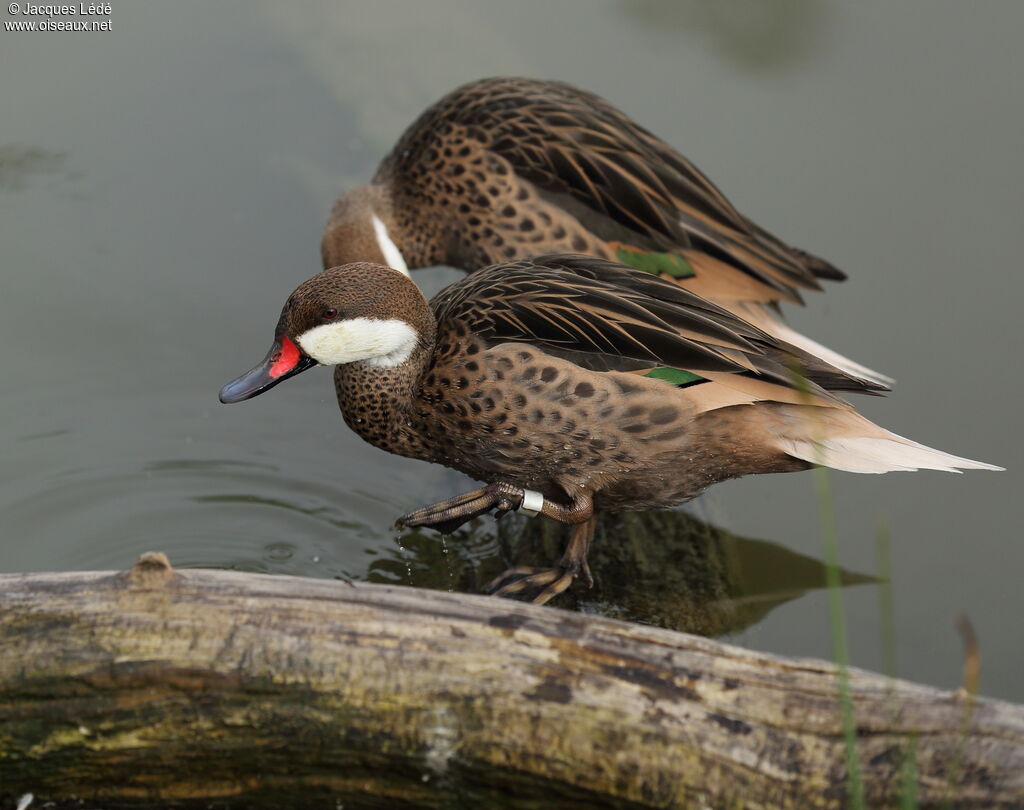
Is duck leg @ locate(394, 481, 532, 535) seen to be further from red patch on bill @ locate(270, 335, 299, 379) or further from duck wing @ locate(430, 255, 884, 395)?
red patch on bill @ locate(270, 335, 299, 379)

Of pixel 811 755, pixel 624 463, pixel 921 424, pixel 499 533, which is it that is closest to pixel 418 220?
pixel 499 533

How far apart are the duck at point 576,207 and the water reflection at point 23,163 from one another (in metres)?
1.83

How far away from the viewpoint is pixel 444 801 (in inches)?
107

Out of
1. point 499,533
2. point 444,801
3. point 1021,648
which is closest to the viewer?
point 444,801

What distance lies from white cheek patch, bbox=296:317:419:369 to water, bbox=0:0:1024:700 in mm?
733

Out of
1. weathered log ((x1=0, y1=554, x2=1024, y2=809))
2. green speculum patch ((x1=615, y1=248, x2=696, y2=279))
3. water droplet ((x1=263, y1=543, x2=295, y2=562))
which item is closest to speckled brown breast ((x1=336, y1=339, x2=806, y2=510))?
water droplet ((x1=263, y1=543, x2=295, y2=562))

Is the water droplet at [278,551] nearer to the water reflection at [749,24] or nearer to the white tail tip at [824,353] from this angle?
the white tail tip at [824,353]

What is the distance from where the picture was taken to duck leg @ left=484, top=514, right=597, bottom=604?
3822 mm

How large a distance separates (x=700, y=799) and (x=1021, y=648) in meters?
1.60

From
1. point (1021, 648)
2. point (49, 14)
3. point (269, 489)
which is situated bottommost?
point (269, 489)

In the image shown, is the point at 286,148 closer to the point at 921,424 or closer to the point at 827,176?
the point at 827,176

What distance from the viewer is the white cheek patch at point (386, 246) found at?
5039mm

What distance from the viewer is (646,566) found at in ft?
13.3

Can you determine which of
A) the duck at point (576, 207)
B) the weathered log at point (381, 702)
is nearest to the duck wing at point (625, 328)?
the duck at point (576, 207)
